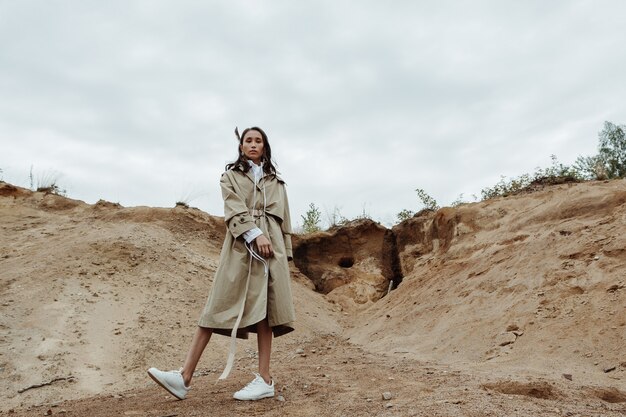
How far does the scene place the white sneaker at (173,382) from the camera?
3096 millimetres

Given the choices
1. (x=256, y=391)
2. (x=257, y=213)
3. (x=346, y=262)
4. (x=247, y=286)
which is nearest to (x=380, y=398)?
(x=256, y=391)

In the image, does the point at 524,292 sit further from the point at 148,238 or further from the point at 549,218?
the point at 148,238

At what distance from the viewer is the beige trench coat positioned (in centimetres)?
323

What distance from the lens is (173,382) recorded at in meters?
3.15

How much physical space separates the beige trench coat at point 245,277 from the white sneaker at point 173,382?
0.33 meters

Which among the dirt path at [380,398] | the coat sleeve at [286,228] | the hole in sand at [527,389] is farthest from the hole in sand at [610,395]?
the coat sleeve at [286,228]

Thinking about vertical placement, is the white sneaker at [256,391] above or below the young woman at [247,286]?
below

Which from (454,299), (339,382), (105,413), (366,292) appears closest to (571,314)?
(454,299)

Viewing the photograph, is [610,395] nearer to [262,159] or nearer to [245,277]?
→ [245,277]

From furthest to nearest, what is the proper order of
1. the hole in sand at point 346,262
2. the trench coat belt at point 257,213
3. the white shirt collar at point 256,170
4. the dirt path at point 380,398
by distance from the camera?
the hole in sand at point 346,262
the white shirt collar at point 256,170
the trench coat belt at point 257,213
the dirt path at point 380,398

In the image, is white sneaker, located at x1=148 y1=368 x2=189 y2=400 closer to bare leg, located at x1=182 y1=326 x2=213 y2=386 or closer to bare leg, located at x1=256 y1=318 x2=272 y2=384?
bare leg, located at x1=182 y1=326 x2=213 y2=386

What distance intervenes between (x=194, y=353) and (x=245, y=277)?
54 cm

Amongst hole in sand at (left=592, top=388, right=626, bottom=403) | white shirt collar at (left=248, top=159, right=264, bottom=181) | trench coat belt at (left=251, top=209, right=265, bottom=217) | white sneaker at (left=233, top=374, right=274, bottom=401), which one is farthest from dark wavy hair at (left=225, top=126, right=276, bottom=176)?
hole in sand at (left=592, top=388, right=626, bottom=403)

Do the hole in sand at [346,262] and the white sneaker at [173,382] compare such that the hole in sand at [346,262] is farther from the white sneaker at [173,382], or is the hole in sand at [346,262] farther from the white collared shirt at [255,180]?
the white sneaker at [173,382]
